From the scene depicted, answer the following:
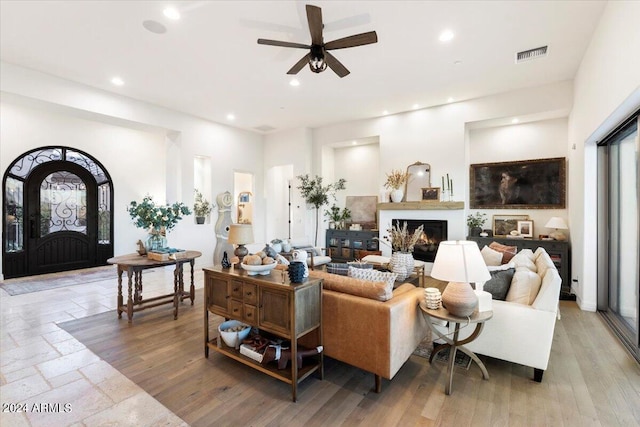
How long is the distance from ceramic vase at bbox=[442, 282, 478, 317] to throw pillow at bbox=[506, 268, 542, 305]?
64 cm

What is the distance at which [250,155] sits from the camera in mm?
8281

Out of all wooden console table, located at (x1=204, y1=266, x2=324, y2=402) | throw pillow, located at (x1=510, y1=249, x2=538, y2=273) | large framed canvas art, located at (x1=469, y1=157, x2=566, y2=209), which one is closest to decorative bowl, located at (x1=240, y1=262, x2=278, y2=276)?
wooden console table, located at (x1=204, y1=266, x2=324, y2=402)

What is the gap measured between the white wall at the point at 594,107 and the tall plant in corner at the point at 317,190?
4.78 metres

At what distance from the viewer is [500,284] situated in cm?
282

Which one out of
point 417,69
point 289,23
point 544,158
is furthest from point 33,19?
point 544,158

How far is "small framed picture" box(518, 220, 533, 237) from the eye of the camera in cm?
570

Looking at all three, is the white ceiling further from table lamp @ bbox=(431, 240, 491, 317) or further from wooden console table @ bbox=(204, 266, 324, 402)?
wooden console table @ bbox=(204, 266, 324, 402)

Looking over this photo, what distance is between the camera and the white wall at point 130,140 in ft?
16.0

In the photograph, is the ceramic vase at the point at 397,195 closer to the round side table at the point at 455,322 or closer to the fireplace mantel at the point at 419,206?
the fireplace mantel at the point at 419,206

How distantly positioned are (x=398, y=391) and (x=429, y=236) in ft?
14.5

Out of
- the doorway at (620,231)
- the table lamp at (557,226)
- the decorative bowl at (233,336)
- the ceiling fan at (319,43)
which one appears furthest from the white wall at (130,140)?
the doorway at (620,231)

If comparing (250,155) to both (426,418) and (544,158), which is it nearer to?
(544,158)

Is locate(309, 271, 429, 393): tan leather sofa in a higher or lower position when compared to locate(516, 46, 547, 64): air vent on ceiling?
lower

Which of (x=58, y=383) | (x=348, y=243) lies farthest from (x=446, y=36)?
(x=58, y=383)
